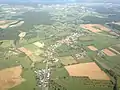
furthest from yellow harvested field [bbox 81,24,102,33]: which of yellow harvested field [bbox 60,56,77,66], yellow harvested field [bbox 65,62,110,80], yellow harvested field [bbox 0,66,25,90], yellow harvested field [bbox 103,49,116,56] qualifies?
yellow harvested field [bbox 0,66,25,90]

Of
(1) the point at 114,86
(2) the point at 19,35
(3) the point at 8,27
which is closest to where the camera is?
(1) the point at 114,86

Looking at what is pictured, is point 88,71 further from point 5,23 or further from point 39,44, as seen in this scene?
point 5,23

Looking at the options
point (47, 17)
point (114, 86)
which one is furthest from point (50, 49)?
point (47, 17)

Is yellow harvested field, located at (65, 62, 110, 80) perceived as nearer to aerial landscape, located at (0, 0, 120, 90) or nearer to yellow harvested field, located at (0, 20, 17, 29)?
aerial landscape, located at (0, 0, 120, 90)

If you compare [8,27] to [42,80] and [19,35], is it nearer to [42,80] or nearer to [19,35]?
[19,35]

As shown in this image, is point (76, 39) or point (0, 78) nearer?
point (0, 78)

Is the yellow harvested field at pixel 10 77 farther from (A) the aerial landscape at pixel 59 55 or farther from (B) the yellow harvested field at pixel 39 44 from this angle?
(B) the yellow harvested field at pixel 39 44

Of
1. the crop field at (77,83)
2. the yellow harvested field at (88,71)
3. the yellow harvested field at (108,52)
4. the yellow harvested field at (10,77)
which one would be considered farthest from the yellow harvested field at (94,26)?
the yellow harvested field at (10,77)

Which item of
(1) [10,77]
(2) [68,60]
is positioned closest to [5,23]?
(2) [68,60]
